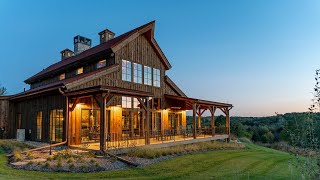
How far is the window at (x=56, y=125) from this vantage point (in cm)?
1538

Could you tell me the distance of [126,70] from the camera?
18281mm

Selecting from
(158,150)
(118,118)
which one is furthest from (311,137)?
(118,118)

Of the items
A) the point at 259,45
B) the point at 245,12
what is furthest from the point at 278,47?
the point at 245,12

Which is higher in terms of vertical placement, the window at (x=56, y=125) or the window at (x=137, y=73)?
the window at (x=137, y=73)

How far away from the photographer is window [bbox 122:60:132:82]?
59.1ft

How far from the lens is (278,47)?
70.7 feet

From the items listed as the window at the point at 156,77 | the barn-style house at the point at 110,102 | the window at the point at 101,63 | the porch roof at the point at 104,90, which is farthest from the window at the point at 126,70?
the porch roof at the point at 104,90

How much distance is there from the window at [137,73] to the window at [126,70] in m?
0.45

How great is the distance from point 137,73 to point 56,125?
688 cm

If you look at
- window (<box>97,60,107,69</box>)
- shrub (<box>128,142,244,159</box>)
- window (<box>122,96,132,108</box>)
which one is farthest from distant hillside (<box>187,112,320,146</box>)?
window (<box>97,60,107,69</box>)

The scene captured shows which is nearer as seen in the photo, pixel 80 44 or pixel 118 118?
pixel 118 118

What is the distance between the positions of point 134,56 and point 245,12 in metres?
9.57

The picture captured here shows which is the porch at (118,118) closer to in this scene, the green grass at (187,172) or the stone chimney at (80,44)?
the green grass at (187,172)

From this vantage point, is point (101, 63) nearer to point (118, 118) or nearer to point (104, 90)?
point (118, 118)
